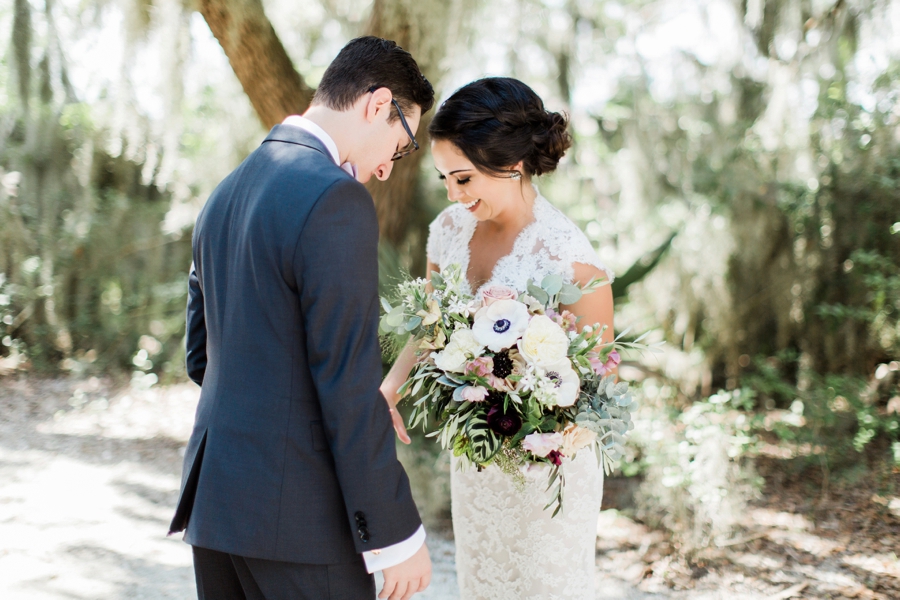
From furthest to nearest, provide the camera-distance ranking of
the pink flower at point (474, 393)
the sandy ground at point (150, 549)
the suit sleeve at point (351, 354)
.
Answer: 1. the sandy ground at point (150, 549)
2. the pink flower at point (474, 393)
3. the suit sleeve at point (351, 354)

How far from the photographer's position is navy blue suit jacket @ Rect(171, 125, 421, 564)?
119 cm

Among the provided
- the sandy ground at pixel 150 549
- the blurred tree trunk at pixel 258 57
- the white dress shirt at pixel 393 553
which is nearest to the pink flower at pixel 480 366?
the white dress shirt at pixel 393 553

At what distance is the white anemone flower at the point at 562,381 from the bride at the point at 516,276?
1.14 ft

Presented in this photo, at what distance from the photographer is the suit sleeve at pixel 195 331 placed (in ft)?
5.25

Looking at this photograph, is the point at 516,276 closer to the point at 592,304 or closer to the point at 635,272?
the point at 592,304

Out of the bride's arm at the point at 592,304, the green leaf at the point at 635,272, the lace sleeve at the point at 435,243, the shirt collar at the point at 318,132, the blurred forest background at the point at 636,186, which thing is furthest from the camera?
the green leaf at the point at 635,272

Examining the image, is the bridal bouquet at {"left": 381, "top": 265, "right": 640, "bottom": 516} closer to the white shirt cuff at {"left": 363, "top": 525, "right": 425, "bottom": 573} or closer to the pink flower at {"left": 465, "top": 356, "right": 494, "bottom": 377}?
the pink flower at {"left": 465, "top": 356, "right": 494, "bottom": 377}

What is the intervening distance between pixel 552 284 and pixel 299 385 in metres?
0.79

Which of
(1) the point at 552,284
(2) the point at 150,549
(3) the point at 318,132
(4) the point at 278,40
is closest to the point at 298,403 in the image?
(3) the point at 318,132

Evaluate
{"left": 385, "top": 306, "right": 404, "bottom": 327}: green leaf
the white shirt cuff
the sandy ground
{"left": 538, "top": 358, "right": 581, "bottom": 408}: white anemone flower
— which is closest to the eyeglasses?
{"left": 385, "top": 306, "right": 404, "bottom": 327}: green leaf

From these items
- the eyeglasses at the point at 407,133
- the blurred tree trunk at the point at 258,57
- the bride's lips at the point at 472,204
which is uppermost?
the blurred tree trunk at the point at 258,57

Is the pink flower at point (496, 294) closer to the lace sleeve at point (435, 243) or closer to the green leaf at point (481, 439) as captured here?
the green leaf at point (481, 439)

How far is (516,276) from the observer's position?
210 cm

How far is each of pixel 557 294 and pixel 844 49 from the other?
11.8 ft
